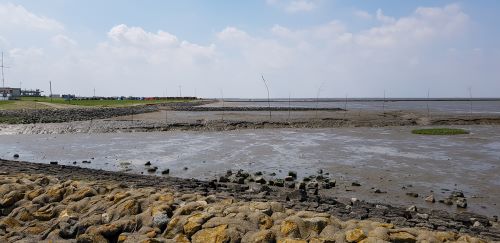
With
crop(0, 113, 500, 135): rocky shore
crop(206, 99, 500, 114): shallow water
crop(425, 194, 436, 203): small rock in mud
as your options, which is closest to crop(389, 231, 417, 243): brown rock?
crop(425, 194, 436, 203): small rock in mud

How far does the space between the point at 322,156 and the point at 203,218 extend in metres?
15.8

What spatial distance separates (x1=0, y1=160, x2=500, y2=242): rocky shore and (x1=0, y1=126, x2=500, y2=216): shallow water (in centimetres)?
291

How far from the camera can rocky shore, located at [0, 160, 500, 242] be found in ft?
26.1

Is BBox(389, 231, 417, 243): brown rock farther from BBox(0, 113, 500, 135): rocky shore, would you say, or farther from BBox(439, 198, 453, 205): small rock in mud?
BBox(0, 113, 500, 135): rocky shore

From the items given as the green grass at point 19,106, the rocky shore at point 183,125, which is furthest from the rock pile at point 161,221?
the green grass at point 19,106

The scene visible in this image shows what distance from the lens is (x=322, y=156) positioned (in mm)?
23578

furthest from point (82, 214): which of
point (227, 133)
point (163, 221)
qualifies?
point (227, 133)

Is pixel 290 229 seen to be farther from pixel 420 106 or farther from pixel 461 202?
pixel 420 106

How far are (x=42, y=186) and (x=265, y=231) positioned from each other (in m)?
8.18

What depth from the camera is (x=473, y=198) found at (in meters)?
14.0

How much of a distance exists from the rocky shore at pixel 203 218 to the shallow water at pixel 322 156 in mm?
2912

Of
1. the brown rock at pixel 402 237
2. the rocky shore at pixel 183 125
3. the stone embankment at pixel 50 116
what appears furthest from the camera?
the stone embankment at pixel 50 116

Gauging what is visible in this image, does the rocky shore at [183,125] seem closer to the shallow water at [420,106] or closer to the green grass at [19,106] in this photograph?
the green grass at [19,106]

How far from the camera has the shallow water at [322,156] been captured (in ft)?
53.0
